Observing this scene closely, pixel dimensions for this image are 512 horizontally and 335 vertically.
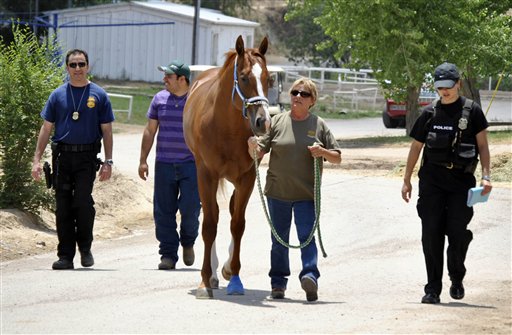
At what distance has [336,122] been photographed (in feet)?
124

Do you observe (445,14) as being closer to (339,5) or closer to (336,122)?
(339,5)

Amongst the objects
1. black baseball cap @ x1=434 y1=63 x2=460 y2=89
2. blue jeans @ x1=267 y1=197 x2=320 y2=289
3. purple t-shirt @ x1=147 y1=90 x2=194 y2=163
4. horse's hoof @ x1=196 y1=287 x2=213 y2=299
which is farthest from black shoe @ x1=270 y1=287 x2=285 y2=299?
purple t-shirt @ x1=147 y1=90 x2=194 y2=163

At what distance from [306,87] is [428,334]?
2.42 meters

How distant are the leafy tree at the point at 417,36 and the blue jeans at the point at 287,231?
1748 cm

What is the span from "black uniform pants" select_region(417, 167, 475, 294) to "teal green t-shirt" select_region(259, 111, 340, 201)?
859mm

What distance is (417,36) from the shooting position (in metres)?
26.0

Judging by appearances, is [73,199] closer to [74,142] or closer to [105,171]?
[105,171]

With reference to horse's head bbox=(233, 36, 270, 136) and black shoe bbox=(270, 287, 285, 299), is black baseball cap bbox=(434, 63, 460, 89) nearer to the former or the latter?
horse's head bbox=(233, 36, 270, 136)

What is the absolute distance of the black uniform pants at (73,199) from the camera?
10.9 meters

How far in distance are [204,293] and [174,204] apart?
216cm

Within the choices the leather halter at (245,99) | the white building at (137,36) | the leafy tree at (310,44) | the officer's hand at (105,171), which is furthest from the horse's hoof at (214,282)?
the leafy tree at (310,44)

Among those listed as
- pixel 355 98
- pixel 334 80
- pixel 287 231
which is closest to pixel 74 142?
pixel 287 231

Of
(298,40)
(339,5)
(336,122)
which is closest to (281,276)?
(339,5)

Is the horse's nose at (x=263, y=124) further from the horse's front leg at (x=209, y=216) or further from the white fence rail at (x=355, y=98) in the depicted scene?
the white fence rail at (x=355, y=98)
